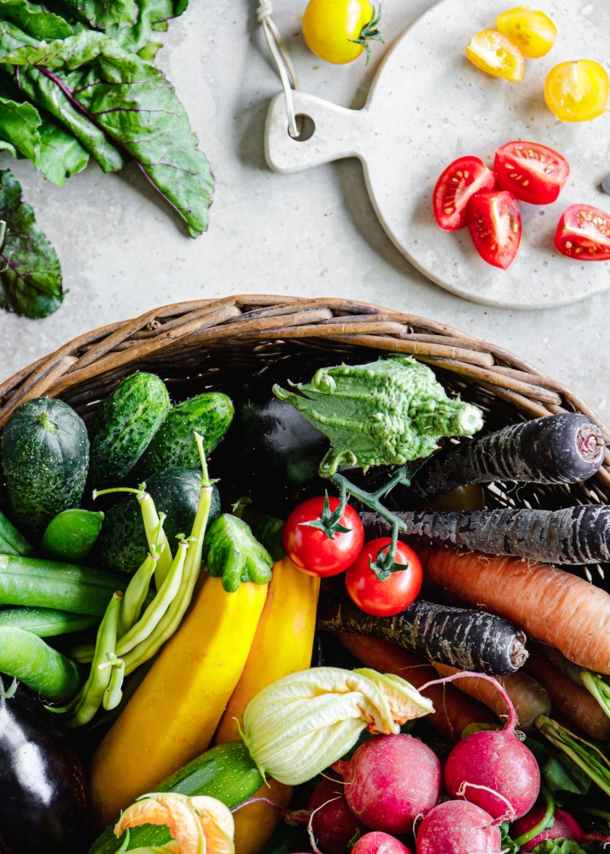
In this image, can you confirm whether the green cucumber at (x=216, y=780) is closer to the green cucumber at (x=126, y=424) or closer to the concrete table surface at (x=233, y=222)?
the green cucumber at (x=126, y=424)

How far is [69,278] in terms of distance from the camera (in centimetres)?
137

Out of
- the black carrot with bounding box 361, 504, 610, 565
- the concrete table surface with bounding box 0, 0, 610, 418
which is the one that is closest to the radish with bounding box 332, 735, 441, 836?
the black carrot with bounding box 361, 504, 610, 565

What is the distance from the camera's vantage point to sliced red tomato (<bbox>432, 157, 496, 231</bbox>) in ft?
4.34

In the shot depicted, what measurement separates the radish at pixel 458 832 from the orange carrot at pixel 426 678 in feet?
0.61

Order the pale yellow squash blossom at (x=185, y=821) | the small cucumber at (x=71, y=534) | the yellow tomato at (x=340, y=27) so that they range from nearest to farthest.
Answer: the pale yellow squash blossom at (x=185, y=821), the small cucumber at (x=71, y=534), the yellow tomato at (x=340, y=27)

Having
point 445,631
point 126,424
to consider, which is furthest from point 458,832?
point 126,424

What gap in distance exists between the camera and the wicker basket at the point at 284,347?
884 mm

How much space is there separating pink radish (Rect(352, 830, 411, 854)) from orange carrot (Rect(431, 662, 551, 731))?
0.72 feet

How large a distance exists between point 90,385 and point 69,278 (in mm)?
490

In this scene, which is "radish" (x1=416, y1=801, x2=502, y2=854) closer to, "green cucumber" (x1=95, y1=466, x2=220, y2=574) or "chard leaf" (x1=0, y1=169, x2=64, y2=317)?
"green cucumber" (x1=95, y1=466, x2=220, y2=574)

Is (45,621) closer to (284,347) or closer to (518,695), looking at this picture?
(284,347)

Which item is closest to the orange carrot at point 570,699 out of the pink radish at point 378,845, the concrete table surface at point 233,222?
the pink radish at point 378,845

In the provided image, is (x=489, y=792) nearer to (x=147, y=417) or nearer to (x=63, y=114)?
(x=147, y=417)

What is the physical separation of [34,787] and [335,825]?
1.11 ft
